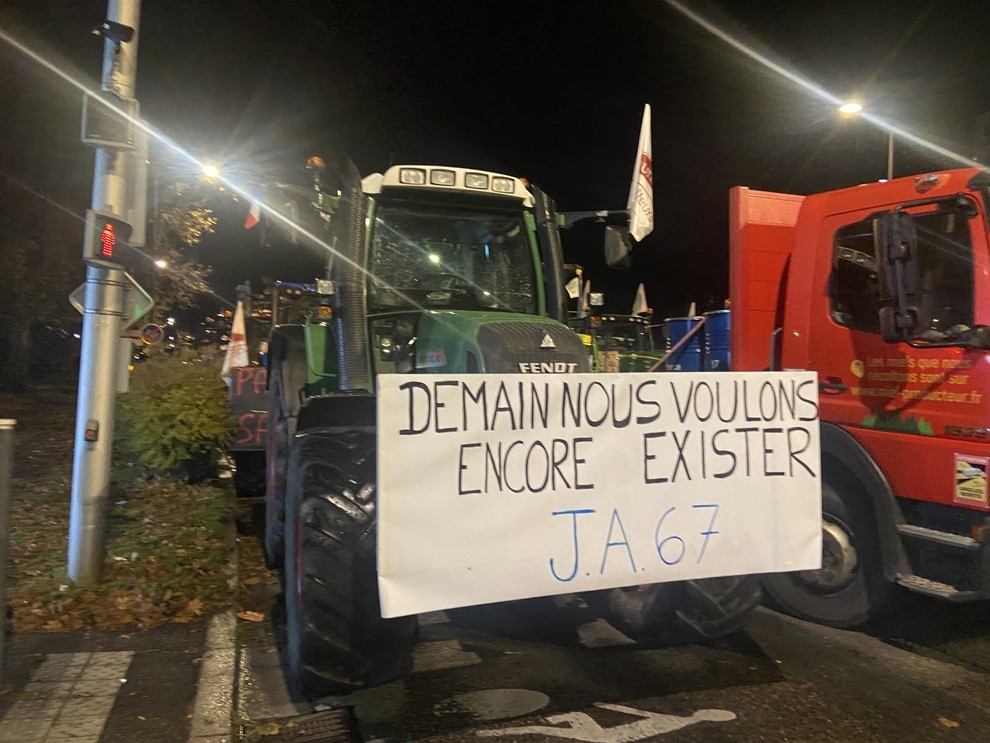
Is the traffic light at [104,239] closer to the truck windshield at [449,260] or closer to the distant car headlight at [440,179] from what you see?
the truck windshield at [449,260]

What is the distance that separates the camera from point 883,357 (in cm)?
438

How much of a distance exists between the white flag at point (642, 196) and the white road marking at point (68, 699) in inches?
176

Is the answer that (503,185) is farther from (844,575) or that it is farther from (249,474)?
(249,474)

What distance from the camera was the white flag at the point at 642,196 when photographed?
5754 mm

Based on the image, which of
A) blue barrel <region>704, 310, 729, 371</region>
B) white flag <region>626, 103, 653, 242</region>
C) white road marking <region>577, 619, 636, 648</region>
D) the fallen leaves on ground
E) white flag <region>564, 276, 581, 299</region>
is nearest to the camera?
white road marking <region>577, 619, 636, 648</region>

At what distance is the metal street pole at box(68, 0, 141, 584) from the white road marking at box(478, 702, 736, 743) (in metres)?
3.19

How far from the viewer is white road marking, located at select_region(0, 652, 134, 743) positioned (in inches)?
127

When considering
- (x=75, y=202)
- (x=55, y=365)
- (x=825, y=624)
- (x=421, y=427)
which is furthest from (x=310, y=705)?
(x=55, y=365)

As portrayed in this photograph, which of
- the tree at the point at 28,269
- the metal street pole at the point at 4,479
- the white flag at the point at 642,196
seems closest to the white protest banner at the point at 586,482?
the metal street pole at the point at 4,479

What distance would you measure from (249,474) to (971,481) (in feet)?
23.4

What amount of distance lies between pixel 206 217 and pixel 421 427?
13.2 meters

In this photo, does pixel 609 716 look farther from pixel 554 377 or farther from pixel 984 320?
pixel 984 320

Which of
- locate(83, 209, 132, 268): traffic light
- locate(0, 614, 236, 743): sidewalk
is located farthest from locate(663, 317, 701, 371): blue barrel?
locate(83, 209, 132, 268): traffic light

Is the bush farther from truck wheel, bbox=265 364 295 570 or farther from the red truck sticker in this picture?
the red truck sticker
